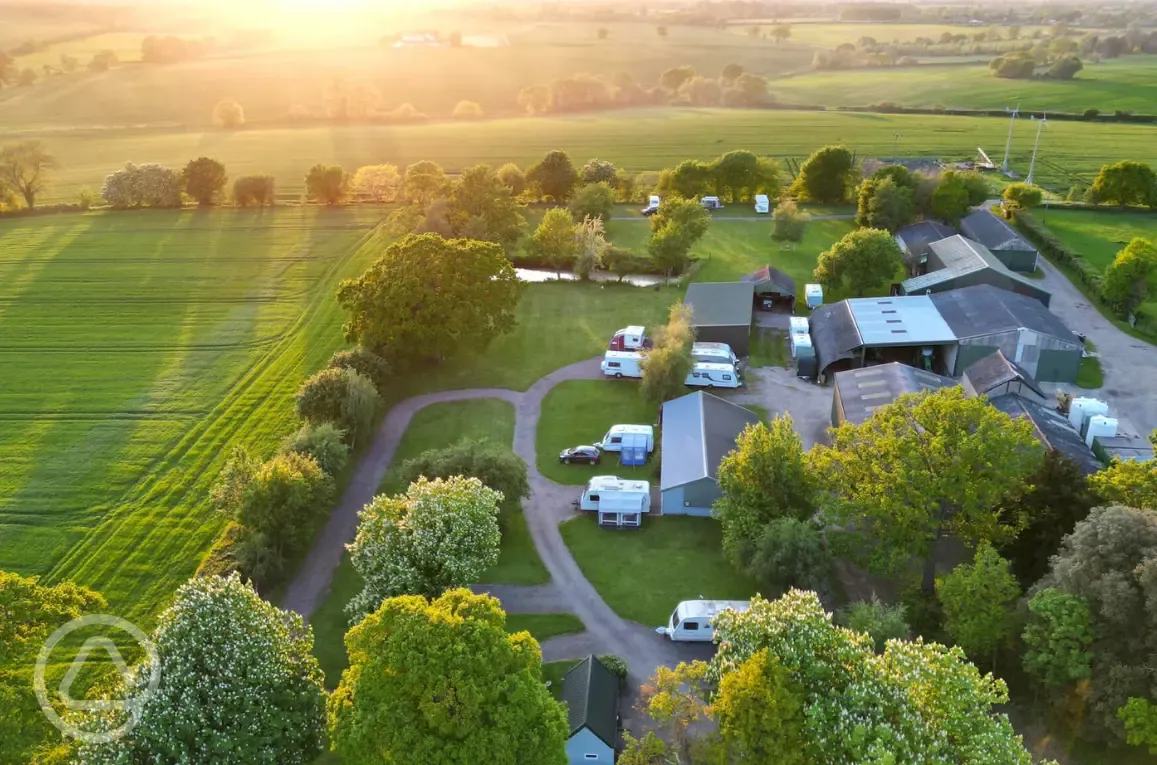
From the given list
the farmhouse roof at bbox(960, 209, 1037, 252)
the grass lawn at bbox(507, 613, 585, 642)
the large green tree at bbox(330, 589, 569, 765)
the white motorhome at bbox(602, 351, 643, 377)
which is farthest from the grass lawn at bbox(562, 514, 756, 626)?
the farmhouse roof at bbox(960, 209, 1037, 252)

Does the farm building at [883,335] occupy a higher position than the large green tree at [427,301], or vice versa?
the large green tree at [427,301]

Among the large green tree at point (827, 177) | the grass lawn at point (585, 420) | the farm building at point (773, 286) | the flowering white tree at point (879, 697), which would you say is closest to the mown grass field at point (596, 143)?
the large green tree at point (827, 177)

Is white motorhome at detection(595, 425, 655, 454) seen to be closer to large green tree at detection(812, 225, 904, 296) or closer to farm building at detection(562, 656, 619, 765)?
farm building at detection(562, 656, 619, 765)

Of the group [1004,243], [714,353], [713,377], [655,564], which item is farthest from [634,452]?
[1004,243]

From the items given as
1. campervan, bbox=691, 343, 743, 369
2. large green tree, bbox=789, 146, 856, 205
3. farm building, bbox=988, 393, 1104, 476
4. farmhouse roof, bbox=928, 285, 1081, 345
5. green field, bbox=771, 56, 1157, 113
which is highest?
green field, bbox=771, 56, 1157, 113

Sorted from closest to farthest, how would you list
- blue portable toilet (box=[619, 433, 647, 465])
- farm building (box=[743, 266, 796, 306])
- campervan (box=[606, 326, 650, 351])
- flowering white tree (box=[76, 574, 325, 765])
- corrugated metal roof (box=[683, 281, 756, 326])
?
flowering white tree (box=[76, 574, 325, 765]) < blue portable toilet (box=[619, 433, 647, 465]) < campervan (box=[606, 326, 650, 351]) < corrugated metal roof (box=[683, 281, 756, 326]) < farm building (box=[743, 266, 796, 306])

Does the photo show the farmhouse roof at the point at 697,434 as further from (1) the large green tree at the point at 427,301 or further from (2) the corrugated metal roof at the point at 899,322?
(1) the large green tree at the point at 427,301
